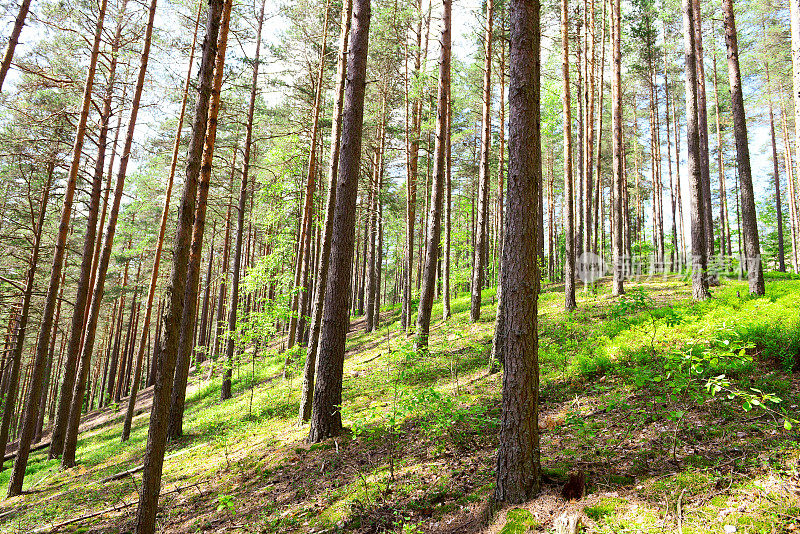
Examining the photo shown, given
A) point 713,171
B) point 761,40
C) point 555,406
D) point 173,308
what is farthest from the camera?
point 713,171

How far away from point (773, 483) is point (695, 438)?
1.06m

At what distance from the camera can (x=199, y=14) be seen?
11688mm

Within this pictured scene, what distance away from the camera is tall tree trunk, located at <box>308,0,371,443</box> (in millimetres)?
6723

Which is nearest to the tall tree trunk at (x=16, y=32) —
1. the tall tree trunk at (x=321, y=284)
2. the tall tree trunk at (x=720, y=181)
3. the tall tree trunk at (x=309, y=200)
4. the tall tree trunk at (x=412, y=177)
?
the tall tree trunk at (x=321, y=284)

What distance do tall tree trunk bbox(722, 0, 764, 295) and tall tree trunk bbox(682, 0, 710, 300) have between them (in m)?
0.81

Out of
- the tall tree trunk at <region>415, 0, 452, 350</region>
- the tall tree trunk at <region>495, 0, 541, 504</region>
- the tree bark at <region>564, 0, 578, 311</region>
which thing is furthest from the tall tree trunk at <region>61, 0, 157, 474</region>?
the tree bark at <region>564, 0, 578, 311</region>

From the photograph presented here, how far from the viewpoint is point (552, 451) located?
4.60m

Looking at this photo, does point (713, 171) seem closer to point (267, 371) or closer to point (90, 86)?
point (267, 371)

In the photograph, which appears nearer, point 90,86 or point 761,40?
point 90,86

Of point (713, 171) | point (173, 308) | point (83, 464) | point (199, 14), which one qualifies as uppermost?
point (713, 171)

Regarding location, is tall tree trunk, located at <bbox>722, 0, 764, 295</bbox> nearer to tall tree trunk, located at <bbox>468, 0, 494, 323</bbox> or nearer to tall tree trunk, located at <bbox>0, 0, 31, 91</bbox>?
tall tree trunk, located at <bbox>468, 0, 494, 323</bbox>

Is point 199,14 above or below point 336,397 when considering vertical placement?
above

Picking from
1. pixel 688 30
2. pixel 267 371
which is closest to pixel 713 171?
pixel 688 30

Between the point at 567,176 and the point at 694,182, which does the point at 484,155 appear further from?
the point at 694,182
